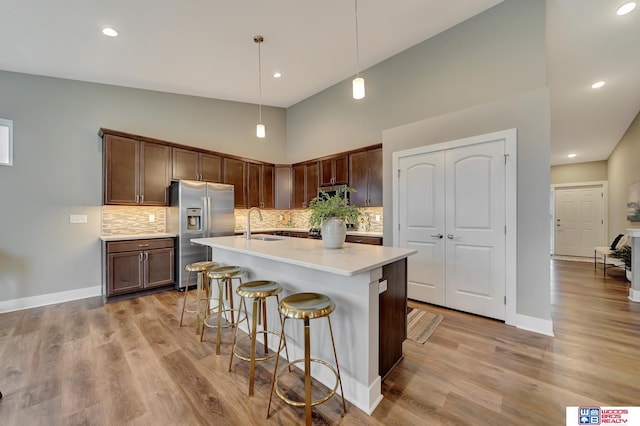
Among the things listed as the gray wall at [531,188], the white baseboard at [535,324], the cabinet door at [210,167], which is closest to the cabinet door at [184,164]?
the cabinet door at [210,167]

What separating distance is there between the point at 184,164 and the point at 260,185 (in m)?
1.55

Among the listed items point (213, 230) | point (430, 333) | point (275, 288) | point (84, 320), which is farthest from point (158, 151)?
point (430, 333)

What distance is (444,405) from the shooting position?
171 centimetres

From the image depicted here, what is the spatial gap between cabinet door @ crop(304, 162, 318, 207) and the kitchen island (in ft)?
10.4

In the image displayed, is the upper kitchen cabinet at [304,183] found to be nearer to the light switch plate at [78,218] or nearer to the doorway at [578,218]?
the light switch plate at [78,218]

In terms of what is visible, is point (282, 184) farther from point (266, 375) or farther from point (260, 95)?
point (266, 375)

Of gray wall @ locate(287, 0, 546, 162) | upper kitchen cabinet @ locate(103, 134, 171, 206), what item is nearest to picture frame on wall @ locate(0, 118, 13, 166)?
upper kitchen cabinet @ locate(103, 134, 171, 206)

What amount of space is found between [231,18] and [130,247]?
11.3 ft

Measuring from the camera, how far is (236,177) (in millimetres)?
5238

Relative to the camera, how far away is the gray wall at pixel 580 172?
7523mm

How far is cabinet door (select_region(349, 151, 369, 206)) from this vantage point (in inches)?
175

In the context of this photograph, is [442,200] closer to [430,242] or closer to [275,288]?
[430,242]

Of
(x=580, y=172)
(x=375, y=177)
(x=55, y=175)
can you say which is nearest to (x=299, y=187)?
(x=375, y=177)

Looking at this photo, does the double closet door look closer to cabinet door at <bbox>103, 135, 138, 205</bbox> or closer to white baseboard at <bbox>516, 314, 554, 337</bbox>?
white baseboard at <bbox>516, 314, 554, 337</bbox>
